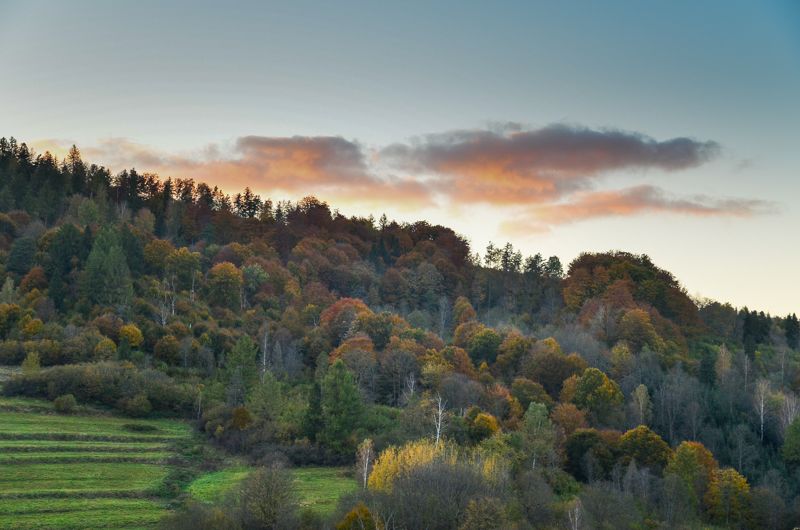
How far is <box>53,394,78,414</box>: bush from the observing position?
207ft

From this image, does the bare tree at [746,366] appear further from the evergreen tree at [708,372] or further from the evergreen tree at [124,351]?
the evergreen tree at [124,351]

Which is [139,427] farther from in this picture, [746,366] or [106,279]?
[746,366]

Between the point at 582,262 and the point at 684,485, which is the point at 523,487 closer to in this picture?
the point at 684,485

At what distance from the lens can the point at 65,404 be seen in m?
63.6

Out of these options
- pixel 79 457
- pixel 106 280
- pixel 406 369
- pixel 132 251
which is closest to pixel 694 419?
pixel 406 369

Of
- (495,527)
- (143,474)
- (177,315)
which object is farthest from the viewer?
(177,315)

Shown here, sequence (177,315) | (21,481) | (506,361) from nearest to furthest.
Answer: (21,481), (506,361), (177,315)

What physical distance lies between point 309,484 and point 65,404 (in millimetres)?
31497

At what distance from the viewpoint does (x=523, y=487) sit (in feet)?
157

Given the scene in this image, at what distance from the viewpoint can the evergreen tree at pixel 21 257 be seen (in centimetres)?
9281

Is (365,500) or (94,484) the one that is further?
(94,484)

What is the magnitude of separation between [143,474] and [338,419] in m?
20.6

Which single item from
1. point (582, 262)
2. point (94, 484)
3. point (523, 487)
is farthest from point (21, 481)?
point (582, 262)

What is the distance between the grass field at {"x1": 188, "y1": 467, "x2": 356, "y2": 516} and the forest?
112 inches
